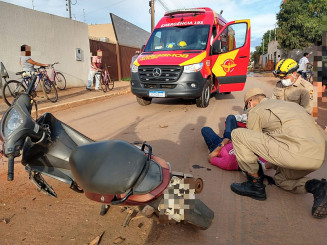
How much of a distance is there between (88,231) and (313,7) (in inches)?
1212

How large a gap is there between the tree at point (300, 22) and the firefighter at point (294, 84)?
83.6ft

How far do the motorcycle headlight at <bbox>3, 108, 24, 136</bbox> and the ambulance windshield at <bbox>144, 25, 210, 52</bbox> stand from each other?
20.1 ft

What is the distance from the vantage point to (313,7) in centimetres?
2578

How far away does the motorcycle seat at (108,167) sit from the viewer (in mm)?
1375

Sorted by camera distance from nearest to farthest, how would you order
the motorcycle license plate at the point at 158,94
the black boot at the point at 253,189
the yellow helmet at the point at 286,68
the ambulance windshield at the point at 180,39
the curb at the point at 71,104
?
1. the black boot at the point at 253,189
2. the yellow helmet at the point at 286,68
3. the motorcycle license plate at the point at 158,94
4. the curb at the point at 71,104
5. the ambulance windshield at the point at 180,39

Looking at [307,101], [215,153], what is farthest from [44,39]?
[307,101]

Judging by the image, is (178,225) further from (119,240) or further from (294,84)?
(294,84)

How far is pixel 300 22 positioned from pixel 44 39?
2407cm

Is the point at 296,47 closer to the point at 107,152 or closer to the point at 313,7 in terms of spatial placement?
the point at 313,7

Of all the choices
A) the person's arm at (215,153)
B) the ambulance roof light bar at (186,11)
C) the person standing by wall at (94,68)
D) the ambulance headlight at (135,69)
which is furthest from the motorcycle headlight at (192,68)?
the person standing by wall at (94,68)

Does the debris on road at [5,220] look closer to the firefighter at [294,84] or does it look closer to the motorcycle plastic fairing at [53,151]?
the motorcycle plastic fairing at [53,151]

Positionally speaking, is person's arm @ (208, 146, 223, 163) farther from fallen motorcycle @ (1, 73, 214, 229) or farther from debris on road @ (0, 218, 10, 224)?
debris on road @ (0, 218, 10, 224)

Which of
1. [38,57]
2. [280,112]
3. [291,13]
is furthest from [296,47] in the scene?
[280,112]

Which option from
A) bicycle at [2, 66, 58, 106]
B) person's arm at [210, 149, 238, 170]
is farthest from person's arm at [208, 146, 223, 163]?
bicycle at [2, 66, 58, 106]
